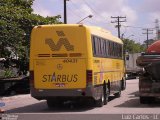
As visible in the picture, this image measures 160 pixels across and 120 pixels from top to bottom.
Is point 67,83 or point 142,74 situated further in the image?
point 142,74

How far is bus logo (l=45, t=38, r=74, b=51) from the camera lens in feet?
66.7

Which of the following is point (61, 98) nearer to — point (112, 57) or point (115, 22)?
point (112, 57)

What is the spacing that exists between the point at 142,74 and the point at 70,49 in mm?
3758

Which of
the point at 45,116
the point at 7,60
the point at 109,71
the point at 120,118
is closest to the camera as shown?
the point at 120,118

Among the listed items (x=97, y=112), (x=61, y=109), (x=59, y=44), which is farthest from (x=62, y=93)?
(x=59, y=44)

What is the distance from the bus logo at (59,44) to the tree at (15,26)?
1002cm

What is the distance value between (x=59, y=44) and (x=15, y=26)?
38.2 ft

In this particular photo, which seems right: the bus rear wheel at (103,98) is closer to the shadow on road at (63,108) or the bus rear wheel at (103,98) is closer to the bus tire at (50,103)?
the shadow on road at (63,108)

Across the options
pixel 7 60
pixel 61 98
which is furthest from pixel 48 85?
pixel 7 60

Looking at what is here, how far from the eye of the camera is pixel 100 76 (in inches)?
851

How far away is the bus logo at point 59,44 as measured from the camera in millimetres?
20328

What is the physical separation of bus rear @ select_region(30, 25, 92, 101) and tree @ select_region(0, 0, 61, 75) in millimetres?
9918

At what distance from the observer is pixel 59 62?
2038 cm

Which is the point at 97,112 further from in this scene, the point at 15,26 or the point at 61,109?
the point at 15,26
